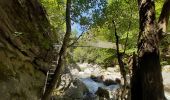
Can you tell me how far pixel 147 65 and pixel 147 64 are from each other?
19 millimetres

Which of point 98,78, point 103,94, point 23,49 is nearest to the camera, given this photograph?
point 23,49

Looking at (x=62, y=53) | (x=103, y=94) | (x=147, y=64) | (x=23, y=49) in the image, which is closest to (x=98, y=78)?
(x=103, y=94)

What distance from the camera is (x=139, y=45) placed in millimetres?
5488

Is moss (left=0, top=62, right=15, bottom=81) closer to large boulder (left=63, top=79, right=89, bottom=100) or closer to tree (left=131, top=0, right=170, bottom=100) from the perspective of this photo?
tree (left=131, top=0, right=170, bottom=100)

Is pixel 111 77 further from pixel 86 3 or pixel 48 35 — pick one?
pixel 86 3

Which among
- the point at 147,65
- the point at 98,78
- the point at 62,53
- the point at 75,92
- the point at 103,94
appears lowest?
the point at 103,94

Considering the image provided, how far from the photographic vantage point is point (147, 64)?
5.24 m

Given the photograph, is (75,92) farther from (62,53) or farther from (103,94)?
(62,53)

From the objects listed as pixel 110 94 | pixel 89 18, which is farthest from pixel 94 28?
pixel 110 94

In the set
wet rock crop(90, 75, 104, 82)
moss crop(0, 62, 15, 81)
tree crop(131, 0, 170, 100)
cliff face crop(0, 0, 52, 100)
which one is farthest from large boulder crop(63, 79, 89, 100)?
tree crop(131, 0, 170, 100)

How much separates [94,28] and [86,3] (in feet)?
6.13

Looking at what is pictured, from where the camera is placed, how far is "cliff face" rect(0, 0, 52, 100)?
11.7m

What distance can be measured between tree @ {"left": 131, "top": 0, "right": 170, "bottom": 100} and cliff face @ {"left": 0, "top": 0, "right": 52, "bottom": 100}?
18.9 feet

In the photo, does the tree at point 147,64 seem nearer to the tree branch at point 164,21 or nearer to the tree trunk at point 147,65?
the tree trunk at point 147,65
